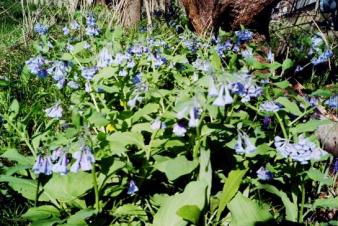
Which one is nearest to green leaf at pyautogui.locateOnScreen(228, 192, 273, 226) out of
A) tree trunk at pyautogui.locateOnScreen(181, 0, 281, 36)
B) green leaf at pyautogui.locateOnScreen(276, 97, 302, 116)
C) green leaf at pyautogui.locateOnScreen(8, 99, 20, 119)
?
green leaf at pyautogui.locateOnScreen(276, 97, 302, 116)

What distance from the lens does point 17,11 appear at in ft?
28.5

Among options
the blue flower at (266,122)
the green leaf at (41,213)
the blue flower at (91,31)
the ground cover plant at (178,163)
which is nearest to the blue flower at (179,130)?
the ground cover plant at (178,163)

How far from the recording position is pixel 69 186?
167cm

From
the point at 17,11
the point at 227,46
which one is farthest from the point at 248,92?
the point at 17,11

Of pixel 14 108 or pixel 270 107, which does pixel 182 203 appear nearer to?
pixel 270 107

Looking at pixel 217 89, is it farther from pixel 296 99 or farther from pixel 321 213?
pixel 321 213

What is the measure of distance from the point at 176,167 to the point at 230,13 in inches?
96.3

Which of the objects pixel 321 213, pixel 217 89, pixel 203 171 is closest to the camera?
pixel 217 89

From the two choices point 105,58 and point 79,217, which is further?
point 105,58

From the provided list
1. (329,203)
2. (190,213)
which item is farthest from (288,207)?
(190,213)

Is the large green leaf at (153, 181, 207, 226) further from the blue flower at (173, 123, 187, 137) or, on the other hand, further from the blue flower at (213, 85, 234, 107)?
the blue flower at (213, 85, 234, 107)

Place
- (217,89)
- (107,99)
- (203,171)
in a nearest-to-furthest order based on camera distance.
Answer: (217,89)
(203,171)
(107,99)

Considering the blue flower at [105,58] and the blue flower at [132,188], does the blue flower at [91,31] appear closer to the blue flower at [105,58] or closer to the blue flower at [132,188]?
the blue flower at [105,58]

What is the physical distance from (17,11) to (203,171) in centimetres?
828
